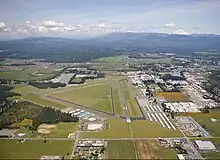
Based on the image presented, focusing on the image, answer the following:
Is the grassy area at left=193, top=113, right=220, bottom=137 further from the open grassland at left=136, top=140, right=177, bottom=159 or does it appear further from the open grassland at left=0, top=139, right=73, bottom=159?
A: the open grassland at left=0, top=139, right=73, bottom=159

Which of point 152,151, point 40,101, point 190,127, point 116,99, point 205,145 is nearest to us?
point 152,151

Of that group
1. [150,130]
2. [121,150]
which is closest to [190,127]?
[150,130]

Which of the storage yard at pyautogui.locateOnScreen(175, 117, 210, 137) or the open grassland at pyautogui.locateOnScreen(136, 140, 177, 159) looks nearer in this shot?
the open grassland at pyautogui.locateOnScreen(136, 140, 177, 159)

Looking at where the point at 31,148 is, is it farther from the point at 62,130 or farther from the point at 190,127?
the point at 190,127

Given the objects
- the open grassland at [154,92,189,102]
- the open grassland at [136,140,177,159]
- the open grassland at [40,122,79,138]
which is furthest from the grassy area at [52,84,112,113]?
the open grassland at [136,140,177,159]

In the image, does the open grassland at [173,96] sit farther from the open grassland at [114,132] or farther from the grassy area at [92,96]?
the open grassland at [114,132]

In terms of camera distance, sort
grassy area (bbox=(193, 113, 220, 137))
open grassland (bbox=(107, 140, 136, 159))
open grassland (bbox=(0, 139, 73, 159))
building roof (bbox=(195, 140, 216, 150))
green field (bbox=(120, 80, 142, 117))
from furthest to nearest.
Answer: green field (bbox=(120, 80, 142, 117)), grassy area (bbox=(193, 113, 220, 137)), building roof (bbox=(195, 140, 216, 150)), open grassland (bbox=(0, 139, 73, 159)), open grassland (bbox=(107, 140, 136, 159))

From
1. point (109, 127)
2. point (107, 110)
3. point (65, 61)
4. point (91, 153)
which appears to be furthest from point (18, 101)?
point (65, 61)
